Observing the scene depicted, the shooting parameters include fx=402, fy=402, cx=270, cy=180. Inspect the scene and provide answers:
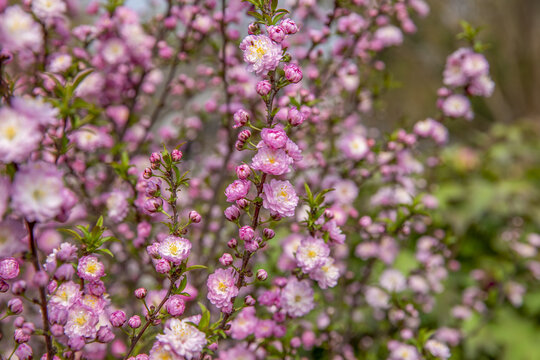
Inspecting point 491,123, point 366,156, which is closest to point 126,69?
point 366,156

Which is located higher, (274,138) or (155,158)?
(274,138)

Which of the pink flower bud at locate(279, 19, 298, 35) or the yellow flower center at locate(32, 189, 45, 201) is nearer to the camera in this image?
the yellow flower center at locate(32, 189, 45, 201)

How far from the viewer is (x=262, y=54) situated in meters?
0.94

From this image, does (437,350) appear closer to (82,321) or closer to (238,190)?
(238,190)

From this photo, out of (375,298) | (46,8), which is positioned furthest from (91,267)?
(375,298)

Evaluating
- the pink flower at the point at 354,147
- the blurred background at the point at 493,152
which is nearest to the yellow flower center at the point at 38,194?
the pink flower at the point at 354,147

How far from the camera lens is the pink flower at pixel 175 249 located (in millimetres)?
896

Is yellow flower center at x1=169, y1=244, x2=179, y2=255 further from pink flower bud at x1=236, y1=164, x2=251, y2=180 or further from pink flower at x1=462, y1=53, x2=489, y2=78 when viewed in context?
pink flower at x1=462, y1=53, x2=489, y2=78

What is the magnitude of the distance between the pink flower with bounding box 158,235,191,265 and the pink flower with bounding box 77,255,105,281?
0.14 meters

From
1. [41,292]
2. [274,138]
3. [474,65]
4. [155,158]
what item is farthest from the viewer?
[474,65]

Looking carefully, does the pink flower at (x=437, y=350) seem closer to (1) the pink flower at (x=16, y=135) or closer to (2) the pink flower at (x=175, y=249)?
(2) the pink flower at (x=175, y=249)

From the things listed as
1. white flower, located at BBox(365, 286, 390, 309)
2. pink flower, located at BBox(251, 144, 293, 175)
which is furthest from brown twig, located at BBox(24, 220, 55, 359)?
white flower, located at BBox(365, 286, 390, 309)

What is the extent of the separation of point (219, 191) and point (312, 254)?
3.31 feet

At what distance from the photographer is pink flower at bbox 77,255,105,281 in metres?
0.89
